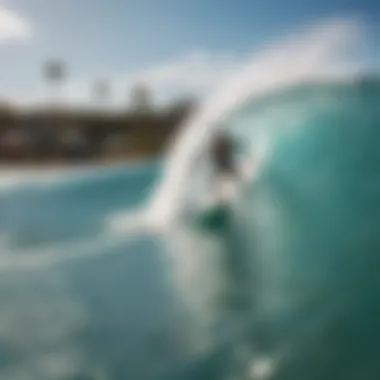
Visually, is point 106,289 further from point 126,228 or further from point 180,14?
point 180,14

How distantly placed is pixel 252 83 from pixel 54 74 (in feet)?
1.63

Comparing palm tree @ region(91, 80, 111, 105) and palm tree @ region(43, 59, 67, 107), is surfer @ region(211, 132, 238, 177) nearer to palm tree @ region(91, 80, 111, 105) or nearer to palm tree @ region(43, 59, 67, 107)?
palm tree @ region(91, 80, 111, 105)

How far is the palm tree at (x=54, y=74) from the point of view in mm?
1495

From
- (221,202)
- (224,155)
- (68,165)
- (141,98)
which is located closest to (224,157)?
(224,155)

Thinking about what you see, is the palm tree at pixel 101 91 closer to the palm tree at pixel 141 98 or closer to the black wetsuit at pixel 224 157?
the palm tree at pixel 141 98

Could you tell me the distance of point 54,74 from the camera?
1.50 m

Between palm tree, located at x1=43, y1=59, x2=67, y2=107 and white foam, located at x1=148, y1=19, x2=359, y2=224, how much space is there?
316 mm

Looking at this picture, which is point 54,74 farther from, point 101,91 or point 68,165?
point 68,165

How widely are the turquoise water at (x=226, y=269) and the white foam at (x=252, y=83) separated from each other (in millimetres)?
37

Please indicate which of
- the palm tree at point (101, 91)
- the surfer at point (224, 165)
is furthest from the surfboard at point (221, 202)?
the palm tree at point (101, 91)

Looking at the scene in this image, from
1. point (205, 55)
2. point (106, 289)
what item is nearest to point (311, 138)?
point (205, 55)

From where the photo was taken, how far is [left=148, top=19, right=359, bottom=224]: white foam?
1.54 m

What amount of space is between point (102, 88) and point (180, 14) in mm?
269

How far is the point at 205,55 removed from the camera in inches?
60.9
